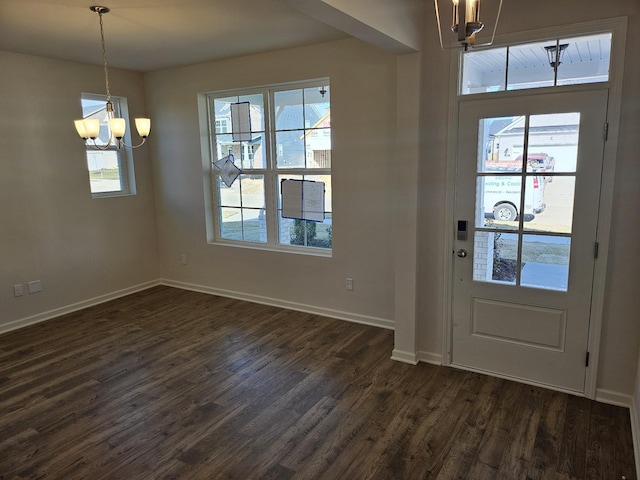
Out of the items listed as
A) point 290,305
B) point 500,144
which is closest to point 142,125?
point 290,305

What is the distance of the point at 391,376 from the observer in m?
3.33

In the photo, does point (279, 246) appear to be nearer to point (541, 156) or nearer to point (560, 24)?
point (541, 156)

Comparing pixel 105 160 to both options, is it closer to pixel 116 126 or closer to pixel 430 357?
pixel 116 126

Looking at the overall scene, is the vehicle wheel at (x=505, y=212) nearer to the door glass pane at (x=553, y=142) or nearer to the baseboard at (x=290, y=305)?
the door glass pane at (x=553, y=142)

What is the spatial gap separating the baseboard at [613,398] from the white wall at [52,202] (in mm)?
4890

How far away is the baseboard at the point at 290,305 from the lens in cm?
428

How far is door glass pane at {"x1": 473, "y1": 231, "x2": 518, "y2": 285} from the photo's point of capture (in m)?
3.11

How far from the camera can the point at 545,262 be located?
302cm

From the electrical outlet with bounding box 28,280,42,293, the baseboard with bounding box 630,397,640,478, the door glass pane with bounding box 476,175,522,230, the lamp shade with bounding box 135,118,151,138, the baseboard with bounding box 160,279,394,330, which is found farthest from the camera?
the electrical outlet with bounding box 28,280,42,293

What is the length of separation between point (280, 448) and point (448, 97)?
2.52 metres

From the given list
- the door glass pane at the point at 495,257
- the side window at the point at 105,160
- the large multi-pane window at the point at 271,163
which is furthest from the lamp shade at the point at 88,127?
the door glass pane at the point at 495,257

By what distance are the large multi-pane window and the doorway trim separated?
1.43 meters

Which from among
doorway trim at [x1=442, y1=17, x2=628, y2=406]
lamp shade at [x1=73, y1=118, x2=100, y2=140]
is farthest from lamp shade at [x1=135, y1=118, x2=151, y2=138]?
doorway trim at [x1=442, y1=17, x2=628, y2=406]

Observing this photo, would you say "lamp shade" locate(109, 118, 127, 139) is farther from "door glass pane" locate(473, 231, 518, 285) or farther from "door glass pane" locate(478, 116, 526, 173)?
"door glass pane" locate(473, 231, 518, 285)
